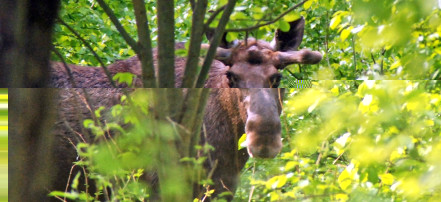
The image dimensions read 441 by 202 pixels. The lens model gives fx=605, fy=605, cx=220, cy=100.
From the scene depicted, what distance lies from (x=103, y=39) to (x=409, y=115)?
244 inches

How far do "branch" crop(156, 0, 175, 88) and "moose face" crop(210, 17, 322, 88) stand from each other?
113 inches

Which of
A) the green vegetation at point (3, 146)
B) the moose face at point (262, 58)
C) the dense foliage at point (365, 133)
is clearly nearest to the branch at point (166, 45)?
the dense foliage at point (365, 133)

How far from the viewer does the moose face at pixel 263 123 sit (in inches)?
131

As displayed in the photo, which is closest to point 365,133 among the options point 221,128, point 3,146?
point 3,146

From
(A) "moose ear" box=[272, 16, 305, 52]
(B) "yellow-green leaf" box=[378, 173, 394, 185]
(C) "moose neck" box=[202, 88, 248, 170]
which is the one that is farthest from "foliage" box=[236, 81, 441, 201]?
(A) "moose ear" box=[272, 16, 305, 52]

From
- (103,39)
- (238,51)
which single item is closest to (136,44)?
(238,51)

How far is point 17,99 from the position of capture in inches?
90.6

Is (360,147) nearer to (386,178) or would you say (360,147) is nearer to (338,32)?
(386,178)

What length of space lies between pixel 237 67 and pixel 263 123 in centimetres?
142

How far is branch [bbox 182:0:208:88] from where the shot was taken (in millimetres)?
2205

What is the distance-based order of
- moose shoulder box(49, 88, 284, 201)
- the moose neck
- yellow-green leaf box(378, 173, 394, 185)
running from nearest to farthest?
yellow-green leaf box(378, 173, 394, 185)
moose shoulder box(49, 88, 284, 201)
the moose neck

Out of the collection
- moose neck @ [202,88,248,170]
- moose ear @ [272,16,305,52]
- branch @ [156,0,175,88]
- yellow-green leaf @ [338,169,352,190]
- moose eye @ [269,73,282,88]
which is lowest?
yellow-green leaf @ [338,169,352,190]

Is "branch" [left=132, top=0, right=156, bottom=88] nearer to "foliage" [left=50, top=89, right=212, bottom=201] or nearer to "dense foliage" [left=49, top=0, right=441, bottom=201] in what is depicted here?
"foliage" [left=50, top=89, right=212, bottom=201]

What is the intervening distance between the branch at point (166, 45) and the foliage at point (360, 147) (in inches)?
19.3
